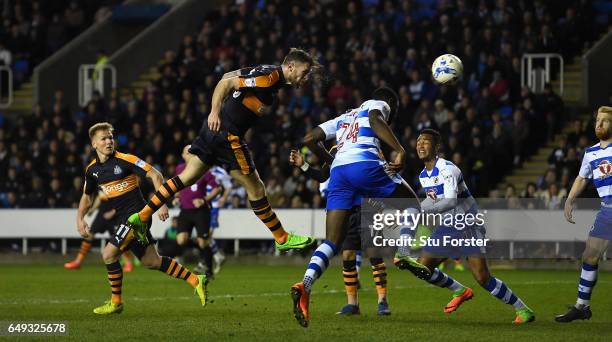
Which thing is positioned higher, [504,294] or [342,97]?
[342,97]

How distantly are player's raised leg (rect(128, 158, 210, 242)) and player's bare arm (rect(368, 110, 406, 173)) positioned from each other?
5.54 feet

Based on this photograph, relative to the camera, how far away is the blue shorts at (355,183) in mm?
12141

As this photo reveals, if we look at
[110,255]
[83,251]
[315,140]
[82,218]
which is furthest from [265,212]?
[83,251]

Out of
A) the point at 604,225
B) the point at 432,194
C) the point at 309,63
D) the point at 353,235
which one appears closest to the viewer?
the point at 309,63

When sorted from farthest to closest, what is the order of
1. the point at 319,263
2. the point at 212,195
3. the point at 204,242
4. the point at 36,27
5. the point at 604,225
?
the point at 36,27
the point at 212,195
the point at 204,242
the point at 604,225
the point at 319,263

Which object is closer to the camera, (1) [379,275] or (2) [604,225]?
(2) [604,225]

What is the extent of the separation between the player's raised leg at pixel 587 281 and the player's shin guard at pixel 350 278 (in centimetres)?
224

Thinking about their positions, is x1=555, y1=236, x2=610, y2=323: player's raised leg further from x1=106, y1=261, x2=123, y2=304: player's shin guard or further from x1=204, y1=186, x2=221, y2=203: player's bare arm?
x1=204, y1=186, x2=221, y2=203: player's bare arm

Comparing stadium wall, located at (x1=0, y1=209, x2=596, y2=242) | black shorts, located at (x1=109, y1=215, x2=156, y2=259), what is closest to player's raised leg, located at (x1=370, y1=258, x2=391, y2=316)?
black shorts, located at (x1=109, y1=215, x2=156, y2=259)

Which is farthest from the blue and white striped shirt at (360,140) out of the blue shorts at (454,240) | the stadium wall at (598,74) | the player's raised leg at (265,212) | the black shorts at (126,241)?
the stadium wall at (598,74)

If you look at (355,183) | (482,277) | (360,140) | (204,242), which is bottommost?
(204,242)

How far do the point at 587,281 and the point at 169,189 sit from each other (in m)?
4.17

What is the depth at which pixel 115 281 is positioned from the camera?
1384cm

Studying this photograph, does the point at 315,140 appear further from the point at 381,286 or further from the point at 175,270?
the point at 175,270
